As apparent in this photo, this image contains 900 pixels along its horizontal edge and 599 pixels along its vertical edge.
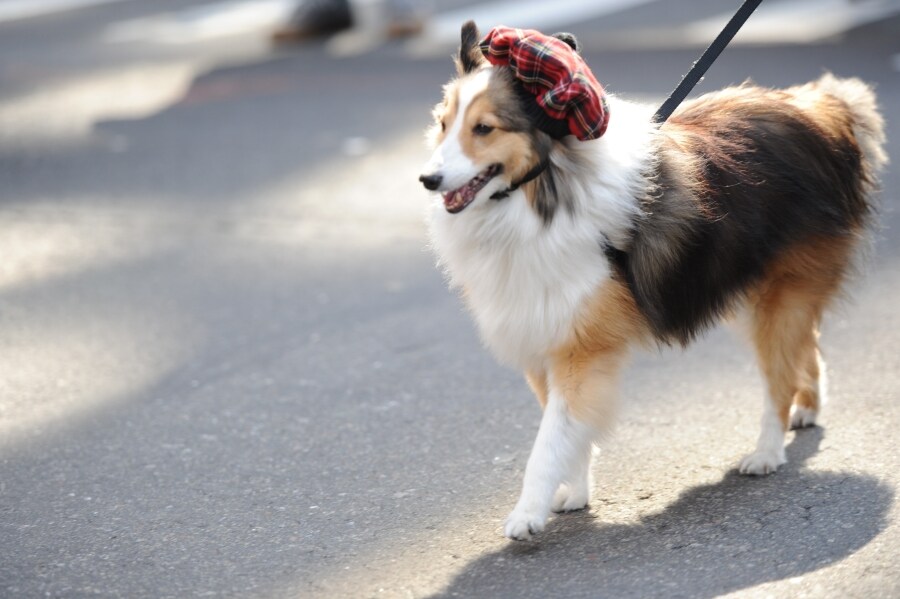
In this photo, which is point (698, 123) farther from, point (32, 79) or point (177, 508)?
point (32, 79)

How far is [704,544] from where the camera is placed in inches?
146

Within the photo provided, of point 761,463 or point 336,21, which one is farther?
point 336,21

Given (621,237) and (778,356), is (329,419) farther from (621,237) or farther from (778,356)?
(778,356)

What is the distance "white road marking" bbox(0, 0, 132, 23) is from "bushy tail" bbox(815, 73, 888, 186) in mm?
13401

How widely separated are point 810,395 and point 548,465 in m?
1.36

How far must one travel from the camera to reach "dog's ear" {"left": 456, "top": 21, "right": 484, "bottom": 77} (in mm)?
3881

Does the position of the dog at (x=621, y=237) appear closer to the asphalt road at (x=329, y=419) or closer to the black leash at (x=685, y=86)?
the black leash at (x=685, y=86)

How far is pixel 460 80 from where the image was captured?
3.81 meters

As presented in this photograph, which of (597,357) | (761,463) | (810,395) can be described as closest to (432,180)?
(597,357)

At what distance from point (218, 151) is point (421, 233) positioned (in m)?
2.68

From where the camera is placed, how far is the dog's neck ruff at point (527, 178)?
3.73 m

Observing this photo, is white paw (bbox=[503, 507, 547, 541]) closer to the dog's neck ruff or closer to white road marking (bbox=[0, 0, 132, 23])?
the dog's neck ruff

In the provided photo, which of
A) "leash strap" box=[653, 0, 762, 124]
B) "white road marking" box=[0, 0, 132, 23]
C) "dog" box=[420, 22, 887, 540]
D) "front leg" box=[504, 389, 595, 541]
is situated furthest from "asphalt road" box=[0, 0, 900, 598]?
"white road marking" box=[0, 0, 132, 23]

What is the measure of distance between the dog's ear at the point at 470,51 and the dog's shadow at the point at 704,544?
1.56m
